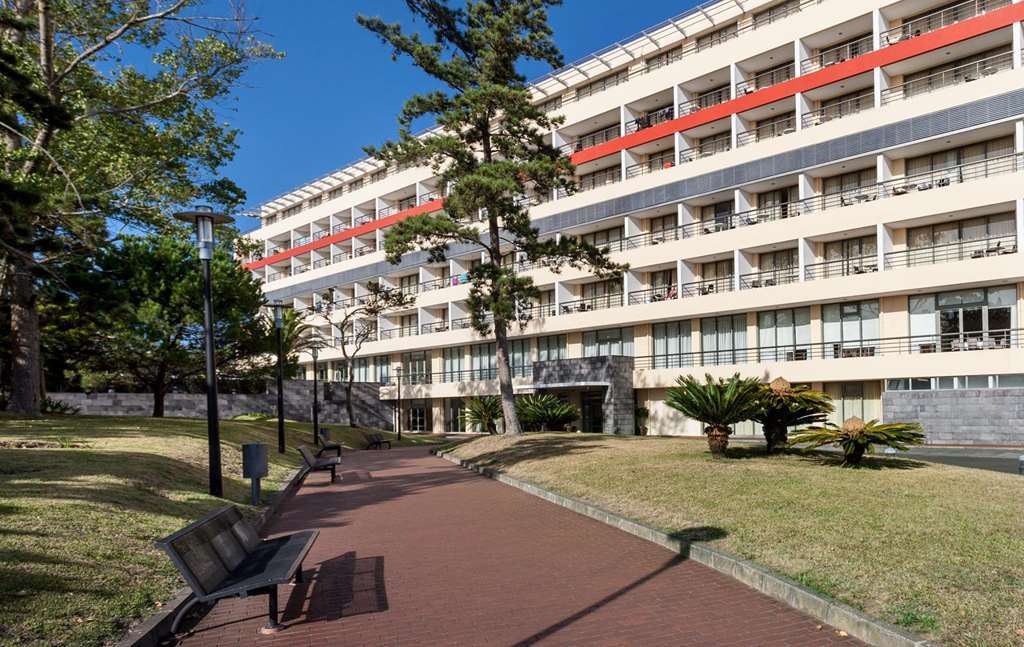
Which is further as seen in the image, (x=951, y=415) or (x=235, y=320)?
(x=235, y=320)

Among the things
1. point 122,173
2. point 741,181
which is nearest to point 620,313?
point 741,181

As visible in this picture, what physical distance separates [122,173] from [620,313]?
967 inches

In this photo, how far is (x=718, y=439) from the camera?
47.3ft

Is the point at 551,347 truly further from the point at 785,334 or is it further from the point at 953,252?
the point at 953,252

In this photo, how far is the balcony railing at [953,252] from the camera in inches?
1046

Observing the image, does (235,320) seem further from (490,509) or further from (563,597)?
(563,597)

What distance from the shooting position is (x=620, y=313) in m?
38.1

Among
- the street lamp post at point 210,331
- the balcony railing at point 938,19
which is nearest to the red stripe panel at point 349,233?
the balcony railing at point 938,19

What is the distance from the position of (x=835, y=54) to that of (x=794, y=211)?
717 centimetres

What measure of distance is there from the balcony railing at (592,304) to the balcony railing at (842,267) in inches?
425

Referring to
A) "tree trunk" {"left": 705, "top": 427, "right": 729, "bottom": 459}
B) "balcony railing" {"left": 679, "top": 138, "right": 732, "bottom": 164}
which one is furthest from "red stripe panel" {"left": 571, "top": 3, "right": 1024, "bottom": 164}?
"tree trunk" {"left": 705, "top": 427, "right": 729, "bottom": 459}

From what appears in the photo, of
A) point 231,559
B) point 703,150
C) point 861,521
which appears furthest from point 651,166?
point 231,559

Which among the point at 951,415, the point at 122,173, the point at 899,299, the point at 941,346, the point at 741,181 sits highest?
the point at 741,181

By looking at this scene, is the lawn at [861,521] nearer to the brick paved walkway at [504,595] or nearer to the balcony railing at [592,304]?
the brick paved walkway at [504,595]
